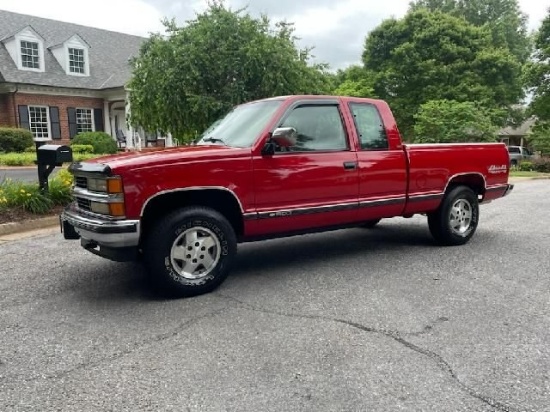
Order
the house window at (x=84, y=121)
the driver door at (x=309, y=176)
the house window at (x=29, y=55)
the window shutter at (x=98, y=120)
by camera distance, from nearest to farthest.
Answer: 1. the driver door at (x=309, y=176)
2. the house window at (x=29, y=55)
3. the house window at (x=84, y=121)
4. the window shutter at (x=98, y=120)

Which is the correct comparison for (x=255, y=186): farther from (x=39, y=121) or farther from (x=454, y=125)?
(x=39, y=121)

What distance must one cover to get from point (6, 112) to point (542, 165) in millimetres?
28770

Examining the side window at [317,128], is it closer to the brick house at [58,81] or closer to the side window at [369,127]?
the side window at [369,127]

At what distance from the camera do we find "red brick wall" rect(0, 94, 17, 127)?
24.8m

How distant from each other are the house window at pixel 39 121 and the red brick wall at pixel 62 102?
0.36 metres

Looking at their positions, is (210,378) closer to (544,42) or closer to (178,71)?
(178,71)

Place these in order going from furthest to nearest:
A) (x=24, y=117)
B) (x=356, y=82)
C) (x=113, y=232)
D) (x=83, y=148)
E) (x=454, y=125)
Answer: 1. (x=356, y=82)
2. (x=24, y=117)
3. (x=83, y=148)
4. (x=454, y=125)
5. (x=113, y=232)

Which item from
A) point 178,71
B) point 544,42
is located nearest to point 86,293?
point 178,71

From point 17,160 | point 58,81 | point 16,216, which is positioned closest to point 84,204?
point 16,216

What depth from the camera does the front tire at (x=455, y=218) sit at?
20.7 feet

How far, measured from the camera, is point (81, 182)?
15.5 ft

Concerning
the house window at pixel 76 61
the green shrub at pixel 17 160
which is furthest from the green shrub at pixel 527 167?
the house window at pixel 76 61

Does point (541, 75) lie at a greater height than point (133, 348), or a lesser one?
greater

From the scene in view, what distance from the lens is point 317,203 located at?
16.9 feet
